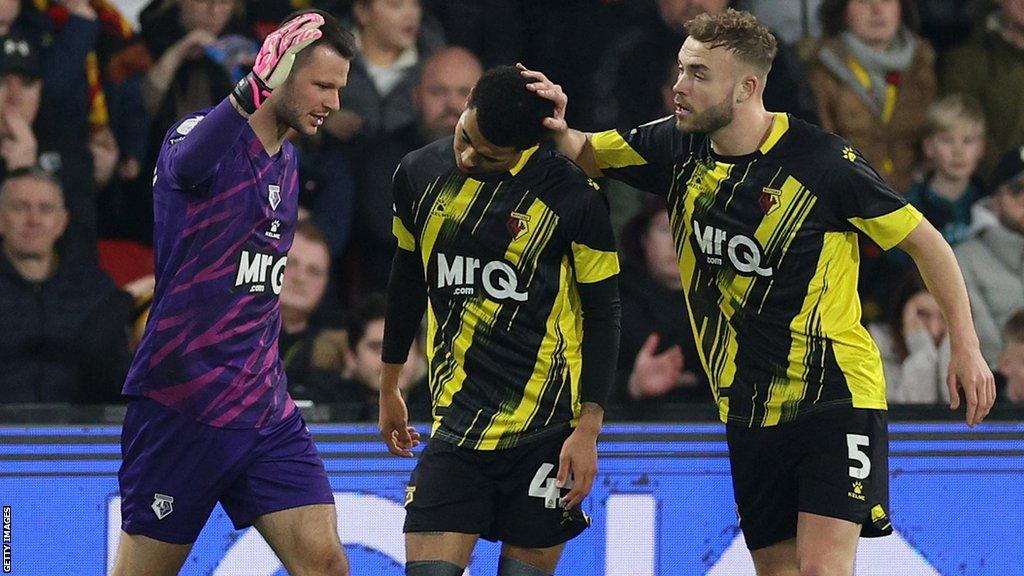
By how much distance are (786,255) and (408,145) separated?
2.24m

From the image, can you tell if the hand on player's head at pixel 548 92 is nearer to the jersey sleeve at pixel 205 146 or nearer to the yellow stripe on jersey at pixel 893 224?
the jersey sleeve at pixel 205 146

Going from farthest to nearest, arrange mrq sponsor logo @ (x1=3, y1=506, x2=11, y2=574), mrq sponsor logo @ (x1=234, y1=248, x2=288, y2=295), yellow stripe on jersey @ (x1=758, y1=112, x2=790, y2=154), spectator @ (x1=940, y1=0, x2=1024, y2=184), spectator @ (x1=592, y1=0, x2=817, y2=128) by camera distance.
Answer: spectator @ (x1=940, y1=0, x2=1024, y2=184), spectator @ (x1=592, y1=0, x2=817, y2=128), mrq sponsor logo @ (x1=3, y1=506, x2=11, y2=574), yellow stripe on jersey @ (x1=758, y1=112, x2=790, y2=154), mrq sponsor logo @ (x1=234, y1=248, x2=288, y2=295)

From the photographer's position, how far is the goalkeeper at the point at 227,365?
434 centimetres

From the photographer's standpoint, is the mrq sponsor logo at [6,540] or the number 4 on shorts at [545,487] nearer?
the number 4 on shorts at [545,487]

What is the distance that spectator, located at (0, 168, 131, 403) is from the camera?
5945mm

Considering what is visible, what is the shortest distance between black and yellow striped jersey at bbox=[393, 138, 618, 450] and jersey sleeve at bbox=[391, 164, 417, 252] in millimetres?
30

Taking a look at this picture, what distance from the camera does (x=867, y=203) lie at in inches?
175

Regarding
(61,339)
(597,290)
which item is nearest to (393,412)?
(597,290)

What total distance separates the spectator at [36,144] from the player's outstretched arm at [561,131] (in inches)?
89.2

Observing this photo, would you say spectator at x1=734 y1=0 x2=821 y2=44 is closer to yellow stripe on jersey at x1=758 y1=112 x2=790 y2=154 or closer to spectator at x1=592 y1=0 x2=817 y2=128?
spectator at x1=592 y1=0 x2=817 y2=128

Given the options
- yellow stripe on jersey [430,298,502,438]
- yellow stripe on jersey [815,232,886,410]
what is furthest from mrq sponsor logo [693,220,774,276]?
yellow stripe on jersey [430,298,502,438]

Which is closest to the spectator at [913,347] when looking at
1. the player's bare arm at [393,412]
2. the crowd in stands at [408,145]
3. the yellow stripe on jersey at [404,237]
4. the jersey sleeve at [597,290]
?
the crowd in stands at [408,145]

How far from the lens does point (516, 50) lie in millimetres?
6559

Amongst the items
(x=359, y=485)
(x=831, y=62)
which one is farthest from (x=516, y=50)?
(x=359, y=485)
